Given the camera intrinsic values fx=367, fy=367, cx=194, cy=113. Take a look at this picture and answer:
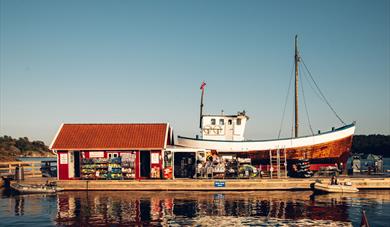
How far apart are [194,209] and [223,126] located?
1892 centimetres

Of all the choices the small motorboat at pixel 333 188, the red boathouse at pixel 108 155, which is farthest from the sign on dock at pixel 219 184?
the small motorboat at pixel 333 188

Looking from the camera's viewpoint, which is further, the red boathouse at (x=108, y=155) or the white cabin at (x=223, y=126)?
the white cabin at (x=223, y=126)

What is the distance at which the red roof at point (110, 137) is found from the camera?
1460 inches

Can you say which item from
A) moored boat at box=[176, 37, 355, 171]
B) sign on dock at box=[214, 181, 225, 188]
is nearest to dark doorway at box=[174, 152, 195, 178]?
moored boat at box=[176, 37, 355, 171]

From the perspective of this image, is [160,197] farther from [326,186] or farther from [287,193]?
[326,186]

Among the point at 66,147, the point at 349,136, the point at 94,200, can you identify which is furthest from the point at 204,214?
the point at 349,136

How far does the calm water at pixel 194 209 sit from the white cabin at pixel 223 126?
11171mm

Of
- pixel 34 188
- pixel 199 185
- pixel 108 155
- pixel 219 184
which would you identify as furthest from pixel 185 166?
pixel 34 188

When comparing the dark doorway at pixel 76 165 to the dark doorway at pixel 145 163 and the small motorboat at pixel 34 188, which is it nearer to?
the small motorboat at pixel 34 188

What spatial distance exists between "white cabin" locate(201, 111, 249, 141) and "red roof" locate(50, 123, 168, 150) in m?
5.83

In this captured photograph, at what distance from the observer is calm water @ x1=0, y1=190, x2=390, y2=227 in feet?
74.4

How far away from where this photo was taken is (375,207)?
1059 inches

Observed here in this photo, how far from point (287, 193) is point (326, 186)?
363cm

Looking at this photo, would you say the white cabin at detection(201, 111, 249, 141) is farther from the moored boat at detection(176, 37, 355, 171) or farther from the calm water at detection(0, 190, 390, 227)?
the calm water at detection(0, 190, 390, 227)
